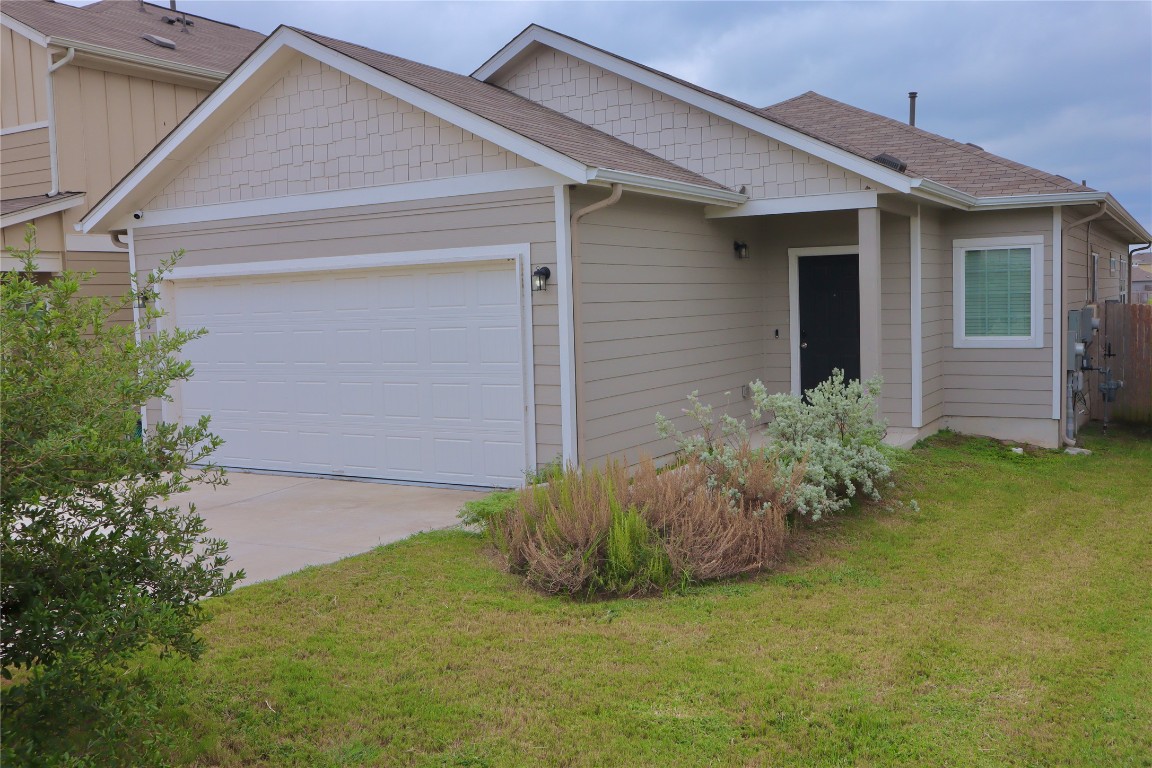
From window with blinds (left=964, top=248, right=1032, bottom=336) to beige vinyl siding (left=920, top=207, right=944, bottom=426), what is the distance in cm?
24

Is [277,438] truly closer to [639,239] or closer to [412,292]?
[412,292]

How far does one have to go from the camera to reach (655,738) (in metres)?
4.11

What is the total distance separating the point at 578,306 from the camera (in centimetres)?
863

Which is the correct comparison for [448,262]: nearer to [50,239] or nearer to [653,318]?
[653,318]

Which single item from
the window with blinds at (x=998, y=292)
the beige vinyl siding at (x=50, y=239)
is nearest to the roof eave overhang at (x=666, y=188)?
the window with blinds at (x=998, y=292)

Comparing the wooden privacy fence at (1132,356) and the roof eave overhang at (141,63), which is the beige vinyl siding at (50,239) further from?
the wooden privacy fence at (1132,356)

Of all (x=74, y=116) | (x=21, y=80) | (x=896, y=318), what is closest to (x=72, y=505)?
(x=896, y=318)

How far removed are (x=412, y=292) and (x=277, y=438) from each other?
2355mm

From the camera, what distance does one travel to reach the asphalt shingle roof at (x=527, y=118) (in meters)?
8.89

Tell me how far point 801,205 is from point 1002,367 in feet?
11.2

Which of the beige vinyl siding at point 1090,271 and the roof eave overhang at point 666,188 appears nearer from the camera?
the roof eave overhang at point 666,188

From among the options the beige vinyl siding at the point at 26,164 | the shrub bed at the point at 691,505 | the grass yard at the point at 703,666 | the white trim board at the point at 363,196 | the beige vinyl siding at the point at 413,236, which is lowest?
the grass yard at the point at 703,666

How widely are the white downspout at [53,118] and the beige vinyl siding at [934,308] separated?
35.4ft

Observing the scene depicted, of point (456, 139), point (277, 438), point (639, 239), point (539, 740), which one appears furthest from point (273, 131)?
point (539, 740)
